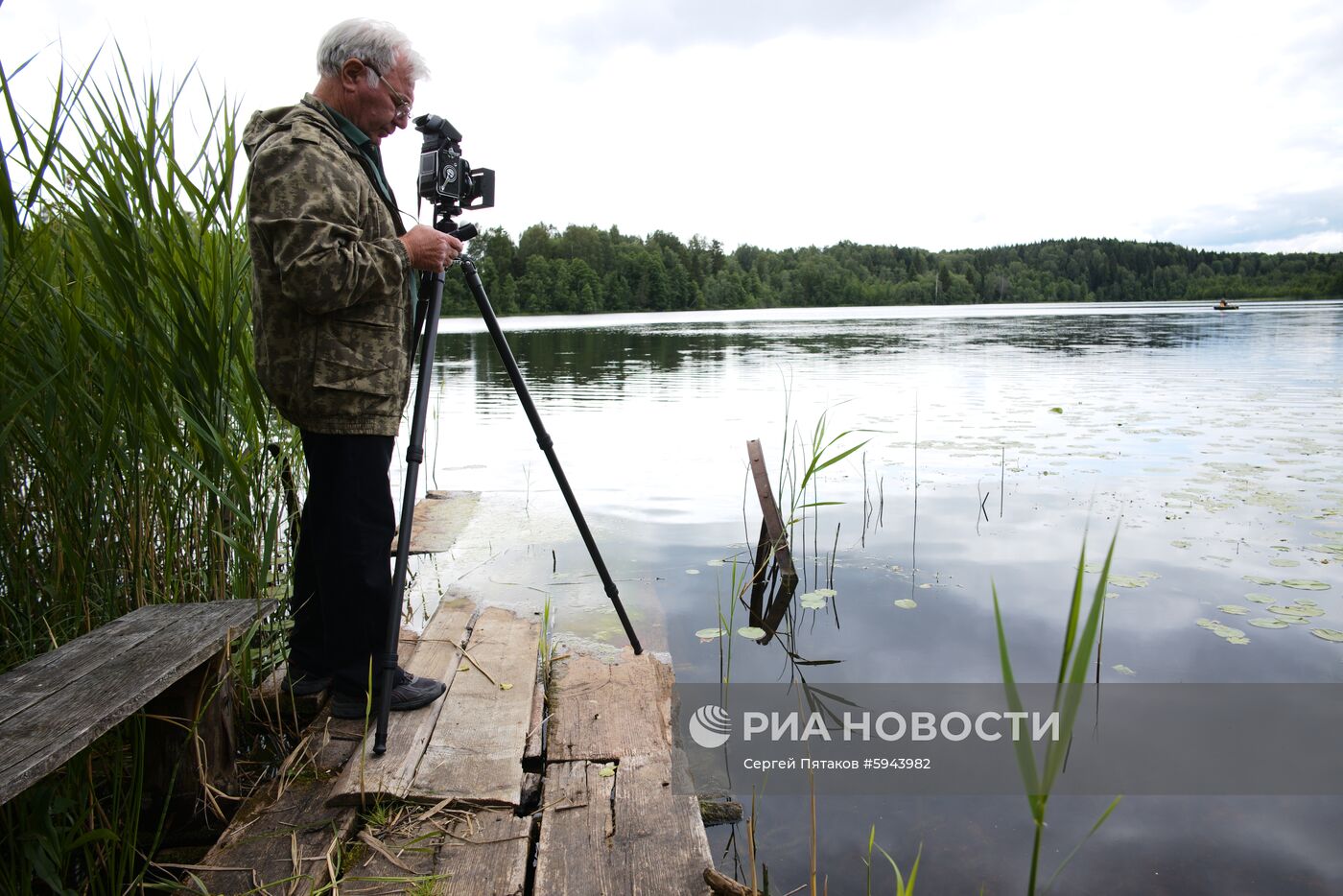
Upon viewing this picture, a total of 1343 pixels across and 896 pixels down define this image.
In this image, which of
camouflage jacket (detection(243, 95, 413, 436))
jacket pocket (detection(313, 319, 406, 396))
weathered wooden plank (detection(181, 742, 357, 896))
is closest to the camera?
weathered wooden plank (detection(181, 742, 357, 896))

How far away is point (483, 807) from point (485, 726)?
44 cm

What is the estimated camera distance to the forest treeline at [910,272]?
96.7 m

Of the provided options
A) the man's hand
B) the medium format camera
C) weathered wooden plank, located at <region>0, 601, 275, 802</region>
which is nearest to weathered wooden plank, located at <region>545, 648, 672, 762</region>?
weathered wooden plank, located at <region>0, 601, 275, 802</region>

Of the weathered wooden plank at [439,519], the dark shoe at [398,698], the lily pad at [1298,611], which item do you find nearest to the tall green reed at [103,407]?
the dark shoe at [398,698]

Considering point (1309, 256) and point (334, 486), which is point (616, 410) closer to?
point (334, 486)

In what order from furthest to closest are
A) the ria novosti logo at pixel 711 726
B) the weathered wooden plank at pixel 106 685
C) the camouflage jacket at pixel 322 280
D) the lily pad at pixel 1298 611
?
the lily pad at pixel 1298 611
the ria novosti logo at pixel 711 726
the camouflage jacket at pixel 322 280
the weathered wooden plank at pixel 106 685

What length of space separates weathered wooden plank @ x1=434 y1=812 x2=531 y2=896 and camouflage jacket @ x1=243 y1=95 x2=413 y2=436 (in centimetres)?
112

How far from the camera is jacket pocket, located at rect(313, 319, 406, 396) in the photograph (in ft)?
8.20

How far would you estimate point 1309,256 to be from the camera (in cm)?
11481

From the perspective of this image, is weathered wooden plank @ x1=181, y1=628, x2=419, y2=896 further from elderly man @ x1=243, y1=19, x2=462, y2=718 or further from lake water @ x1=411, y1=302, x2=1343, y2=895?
lake water @ x1=411, y1=302, x2=1343, y2=895

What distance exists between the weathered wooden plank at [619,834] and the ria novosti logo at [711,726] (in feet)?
3.12

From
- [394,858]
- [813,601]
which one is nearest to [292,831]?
[394,858]

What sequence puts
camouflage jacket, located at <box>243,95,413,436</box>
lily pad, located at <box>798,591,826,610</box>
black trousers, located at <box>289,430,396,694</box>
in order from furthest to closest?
lily pad, located at <box>798,591,826,610</box> < black trousers, located at <box>289,430,396,694</box> < camouflage jacket, located at <box>243,95,413,436</box>

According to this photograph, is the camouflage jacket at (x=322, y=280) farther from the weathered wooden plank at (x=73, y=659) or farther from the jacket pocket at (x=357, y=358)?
the weathered wooden plank at (x=73, y=659)
